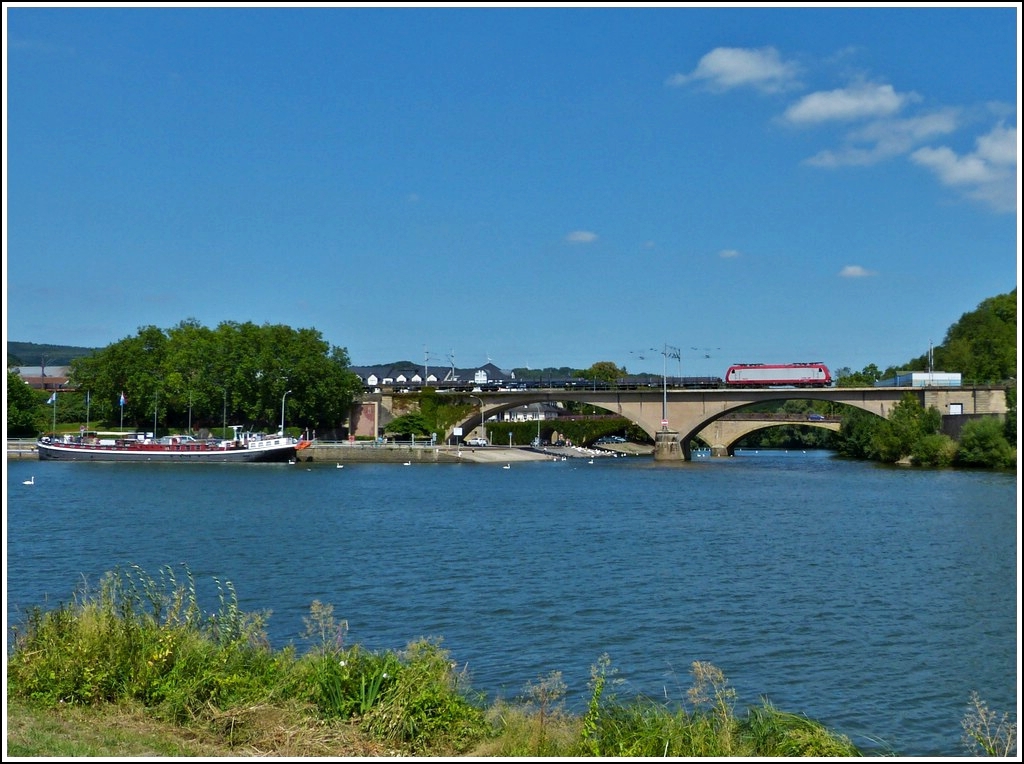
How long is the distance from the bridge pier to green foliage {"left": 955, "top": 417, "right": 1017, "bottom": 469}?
26051 mm

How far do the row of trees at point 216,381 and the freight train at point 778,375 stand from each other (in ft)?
124

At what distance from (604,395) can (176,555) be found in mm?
70358

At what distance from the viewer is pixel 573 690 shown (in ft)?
55.3

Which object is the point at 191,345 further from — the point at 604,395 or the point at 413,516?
the point at 413,516

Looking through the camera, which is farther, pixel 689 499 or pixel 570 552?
pixel 689 499

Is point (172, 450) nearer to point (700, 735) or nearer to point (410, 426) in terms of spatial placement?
point (410, 426)

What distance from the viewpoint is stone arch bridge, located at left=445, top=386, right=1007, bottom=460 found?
84.1 meters

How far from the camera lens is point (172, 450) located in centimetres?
9031

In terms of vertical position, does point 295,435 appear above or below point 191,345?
below

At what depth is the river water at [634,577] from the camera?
59.4 feet

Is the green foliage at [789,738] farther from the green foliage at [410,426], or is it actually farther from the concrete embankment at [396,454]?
the green foliage at [410,426]

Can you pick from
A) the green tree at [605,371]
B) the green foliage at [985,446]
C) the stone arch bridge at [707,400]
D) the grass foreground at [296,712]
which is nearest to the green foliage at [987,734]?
the grass foreground at [296,712]

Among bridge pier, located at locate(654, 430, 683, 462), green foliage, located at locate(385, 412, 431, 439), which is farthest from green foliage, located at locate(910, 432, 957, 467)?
green foliage, located at locate(385, 412, 431, 439)

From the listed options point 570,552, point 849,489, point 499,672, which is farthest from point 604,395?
point 499,672
